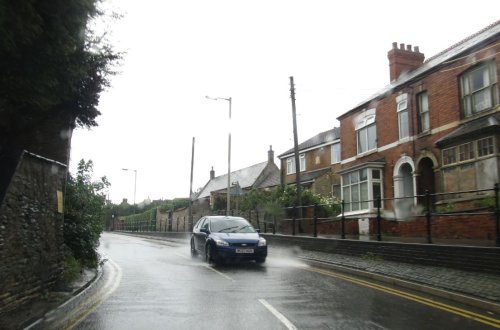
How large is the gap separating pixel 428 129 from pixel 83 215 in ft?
49.0

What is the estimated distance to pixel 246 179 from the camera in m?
61.2

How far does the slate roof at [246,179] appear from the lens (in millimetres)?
54656

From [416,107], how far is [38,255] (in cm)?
1804

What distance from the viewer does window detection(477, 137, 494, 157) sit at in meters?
Result: 16.6

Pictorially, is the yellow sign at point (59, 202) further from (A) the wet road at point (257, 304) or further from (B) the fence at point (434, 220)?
(B) the fence at point (434, 220)

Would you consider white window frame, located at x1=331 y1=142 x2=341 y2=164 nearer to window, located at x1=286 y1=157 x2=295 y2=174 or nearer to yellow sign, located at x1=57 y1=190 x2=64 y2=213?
window, located at x1=286 y1=157 x2=295 y2=174

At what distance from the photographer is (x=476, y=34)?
21.8 metres

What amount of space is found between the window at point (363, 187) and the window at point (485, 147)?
6.59 m

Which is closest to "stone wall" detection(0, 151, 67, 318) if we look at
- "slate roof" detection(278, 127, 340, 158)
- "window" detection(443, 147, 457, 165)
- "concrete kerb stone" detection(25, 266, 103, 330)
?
"concrete kerb stone" detection(25, 266, 103, 330)

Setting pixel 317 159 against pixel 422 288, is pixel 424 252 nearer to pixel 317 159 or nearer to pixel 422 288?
pixel 422 288

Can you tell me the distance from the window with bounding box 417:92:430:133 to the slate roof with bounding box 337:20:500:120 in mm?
1004

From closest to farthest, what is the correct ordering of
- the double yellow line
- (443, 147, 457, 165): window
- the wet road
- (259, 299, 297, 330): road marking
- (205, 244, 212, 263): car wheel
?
1. (259, 299, 297, 330): road marking
2. the wet road
3. the double yellow line
4. (205, 244, 212, 263): car wheel
5. (443, 147, 457, 165): window

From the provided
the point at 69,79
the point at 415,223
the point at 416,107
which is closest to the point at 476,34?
the point at 416,107

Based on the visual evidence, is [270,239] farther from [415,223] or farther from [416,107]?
[416,107]
